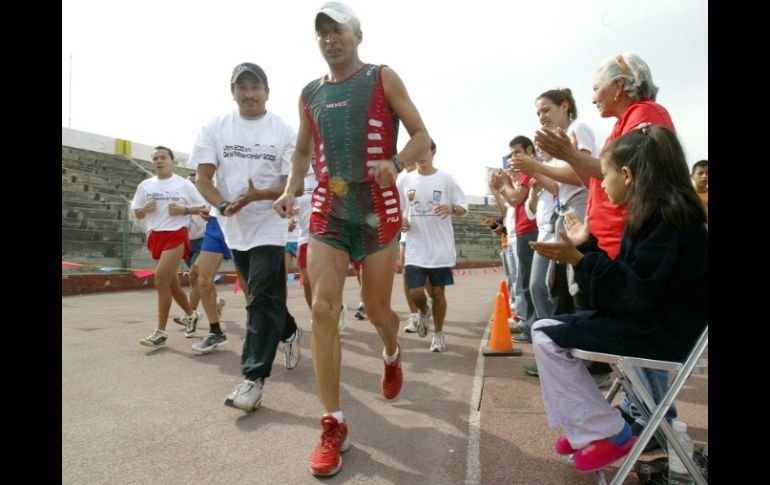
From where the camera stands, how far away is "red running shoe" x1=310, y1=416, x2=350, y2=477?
234 centimetres

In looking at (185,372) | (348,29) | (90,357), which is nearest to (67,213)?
Answer: (90,357)

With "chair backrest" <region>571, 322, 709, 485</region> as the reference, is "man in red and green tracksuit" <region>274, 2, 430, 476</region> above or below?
above

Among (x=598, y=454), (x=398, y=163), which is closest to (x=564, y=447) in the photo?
(x=598, y=454)

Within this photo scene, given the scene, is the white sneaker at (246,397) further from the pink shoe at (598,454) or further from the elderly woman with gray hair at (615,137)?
the elderly woman with gray hair at (615,137)

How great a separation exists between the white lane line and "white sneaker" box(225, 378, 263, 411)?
137 cm

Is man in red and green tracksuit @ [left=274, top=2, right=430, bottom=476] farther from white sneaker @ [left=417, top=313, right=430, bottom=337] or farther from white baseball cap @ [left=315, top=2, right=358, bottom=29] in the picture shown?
white sneaker @ [left=417, top=313, right=430, bottom=337]

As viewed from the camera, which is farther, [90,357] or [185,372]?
[90,357]

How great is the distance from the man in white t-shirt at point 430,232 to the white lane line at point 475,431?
139 cm

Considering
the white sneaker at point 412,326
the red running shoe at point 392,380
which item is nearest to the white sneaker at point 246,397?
the red running shoe at point 392,380

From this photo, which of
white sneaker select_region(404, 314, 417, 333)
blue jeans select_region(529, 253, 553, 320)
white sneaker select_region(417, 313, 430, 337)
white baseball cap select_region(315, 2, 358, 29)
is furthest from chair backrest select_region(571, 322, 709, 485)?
white sneaker select_region(404, 314, 417, 333)
